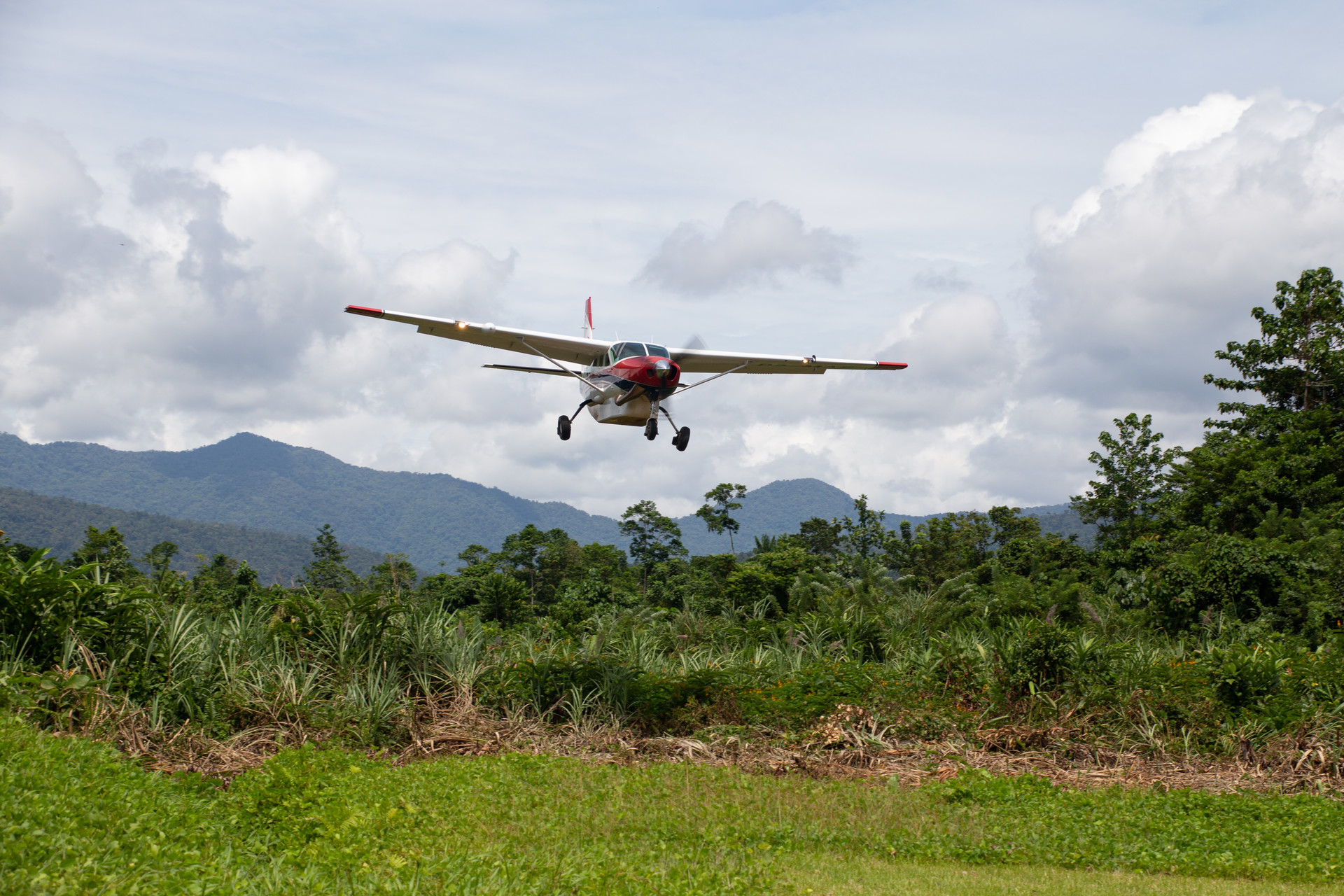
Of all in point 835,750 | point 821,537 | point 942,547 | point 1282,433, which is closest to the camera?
point 835,750

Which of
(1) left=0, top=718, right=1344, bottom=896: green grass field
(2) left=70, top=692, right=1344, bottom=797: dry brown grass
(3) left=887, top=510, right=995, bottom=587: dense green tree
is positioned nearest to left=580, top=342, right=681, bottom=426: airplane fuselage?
(2) left=70, top=692, right=1344, bottom=797: dry brown grass

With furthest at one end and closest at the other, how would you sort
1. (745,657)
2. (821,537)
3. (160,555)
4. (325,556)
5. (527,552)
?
(325,556) → (821,537) → (527,552) → (160,555) → (745,657)

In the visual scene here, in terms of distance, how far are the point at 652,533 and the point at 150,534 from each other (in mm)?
155100

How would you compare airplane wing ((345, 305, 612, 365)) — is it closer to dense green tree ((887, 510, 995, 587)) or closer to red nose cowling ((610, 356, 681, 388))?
red nose cowling ((610, 356, 681, 388))

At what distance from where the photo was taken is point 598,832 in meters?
7.66

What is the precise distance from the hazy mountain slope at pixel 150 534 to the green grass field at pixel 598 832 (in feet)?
517

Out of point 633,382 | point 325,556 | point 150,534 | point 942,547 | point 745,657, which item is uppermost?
point 633,382

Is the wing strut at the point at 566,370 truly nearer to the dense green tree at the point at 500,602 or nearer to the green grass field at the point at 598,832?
the green grass field at the point at 598,832

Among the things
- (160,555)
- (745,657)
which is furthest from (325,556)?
(745,657)

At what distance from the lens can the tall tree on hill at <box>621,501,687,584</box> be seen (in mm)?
51125

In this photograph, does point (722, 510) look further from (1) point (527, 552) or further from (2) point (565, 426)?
(2) point (565, 426)

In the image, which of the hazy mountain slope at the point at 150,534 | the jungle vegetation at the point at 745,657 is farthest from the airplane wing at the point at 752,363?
the hazy mountain slope at the point at 150,534

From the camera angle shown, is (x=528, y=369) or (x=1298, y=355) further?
(x=1298, y=355)

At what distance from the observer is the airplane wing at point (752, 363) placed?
20344 millimetres
